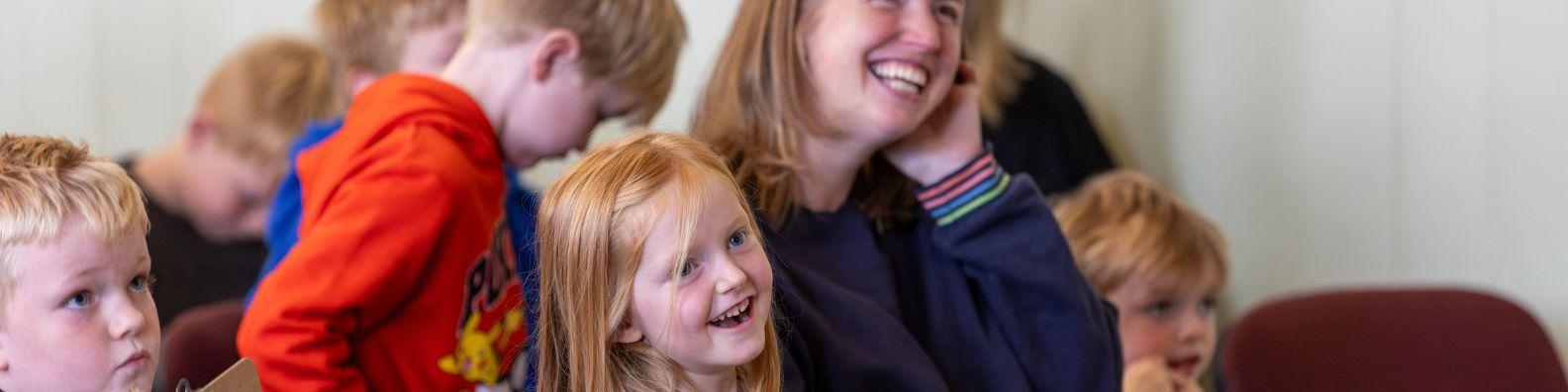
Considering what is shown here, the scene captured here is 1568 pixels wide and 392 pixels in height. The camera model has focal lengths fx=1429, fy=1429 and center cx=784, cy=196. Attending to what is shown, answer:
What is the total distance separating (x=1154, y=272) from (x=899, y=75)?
0.57 metres

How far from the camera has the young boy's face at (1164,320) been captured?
193cm

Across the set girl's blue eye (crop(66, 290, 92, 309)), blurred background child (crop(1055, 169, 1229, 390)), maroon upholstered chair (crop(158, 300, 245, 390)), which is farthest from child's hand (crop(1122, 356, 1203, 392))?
girl's blue eye (crop(66, 290, 92, 309))

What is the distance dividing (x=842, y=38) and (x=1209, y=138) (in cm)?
191

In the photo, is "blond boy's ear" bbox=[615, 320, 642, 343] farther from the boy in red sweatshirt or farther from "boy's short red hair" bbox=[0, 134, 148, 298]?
"boy's short red hair" bbox=[0, 134, 148, 298]

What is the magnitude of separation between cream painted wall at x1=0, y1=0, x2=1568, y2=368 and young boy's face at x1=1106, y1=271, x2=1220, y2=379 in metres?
0.85

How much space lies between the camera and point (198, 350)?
1.71m

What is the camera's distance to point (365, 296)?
4.52ft

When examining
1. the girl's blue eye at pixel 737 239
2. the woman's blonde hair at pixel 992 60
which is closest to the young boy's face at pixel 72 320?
the girl's blue eye at pixel 737 239

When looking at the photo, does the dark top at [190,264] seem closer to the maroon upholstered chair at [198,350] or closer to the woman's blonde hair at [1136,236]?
the maroon upholstered chair at [198,350]

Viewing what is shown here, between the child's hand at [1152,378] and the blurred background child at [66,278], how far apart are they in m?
1.21

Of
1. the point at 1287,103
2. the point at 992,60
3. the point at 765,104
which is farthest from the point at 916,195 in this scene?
the point at 1287,103

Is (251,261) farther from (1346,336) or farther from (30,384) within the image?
(1346,336)

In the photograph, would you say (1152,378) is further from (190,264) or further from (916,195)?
(190,264)

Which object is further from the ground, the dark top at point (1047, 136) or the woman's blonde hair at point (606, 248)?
the woman's blonde hair at point (606, 248)
